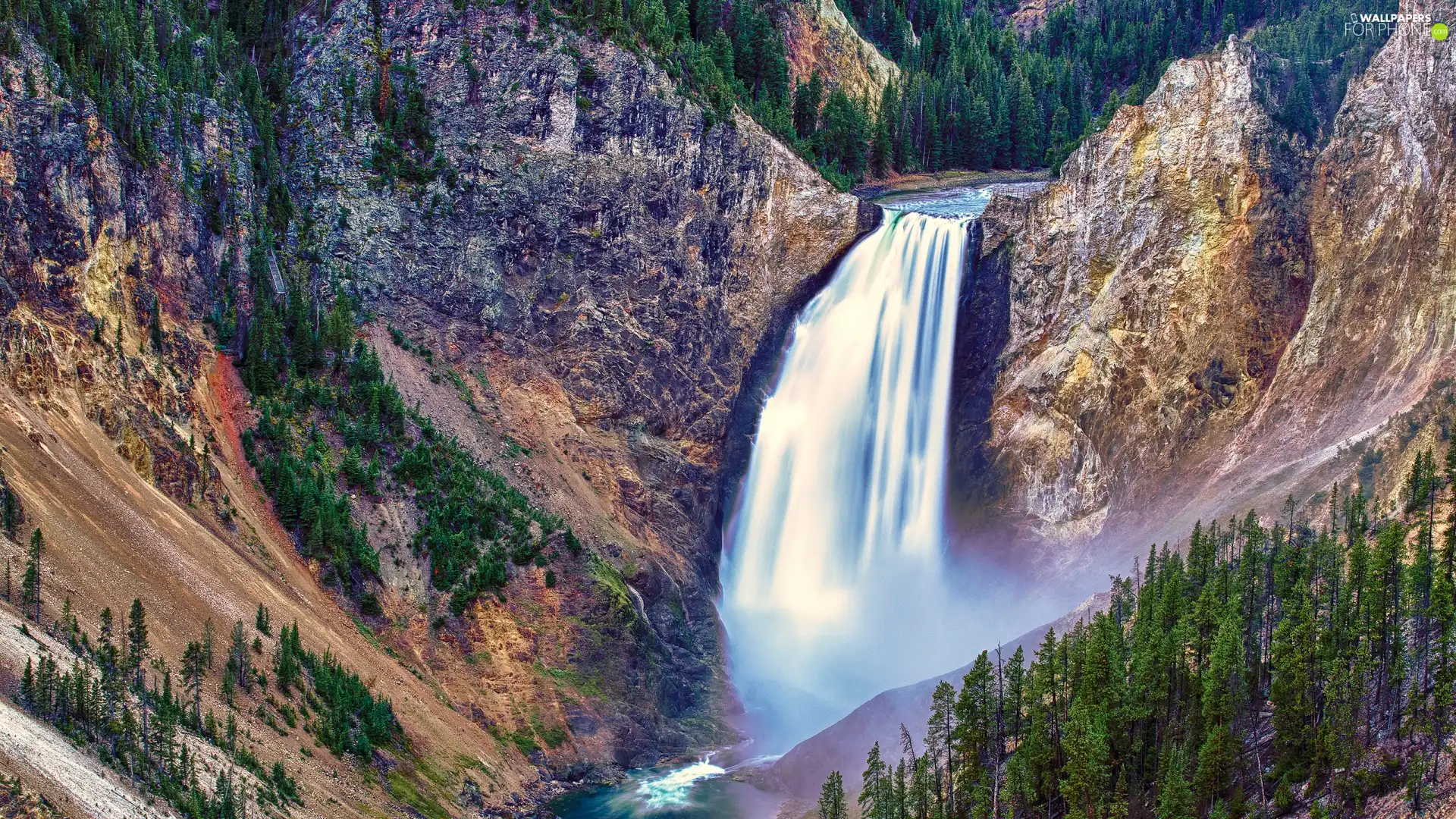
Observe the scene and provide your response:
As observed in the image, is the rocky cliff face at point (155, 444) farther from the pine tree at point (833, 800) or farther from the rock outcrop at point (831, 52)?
the rock outcrop at point (831, 52)

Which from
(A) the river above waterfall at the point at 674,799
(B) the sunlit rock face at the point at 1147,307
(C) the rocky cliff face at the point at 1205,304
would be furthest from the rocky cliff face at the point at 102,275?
(B) the sunlit rock face at the point at 1147,307

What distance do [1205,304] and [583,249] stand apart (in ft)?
127

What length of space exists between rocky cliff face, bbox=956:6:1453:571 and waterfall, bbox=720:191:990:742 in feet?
11.4

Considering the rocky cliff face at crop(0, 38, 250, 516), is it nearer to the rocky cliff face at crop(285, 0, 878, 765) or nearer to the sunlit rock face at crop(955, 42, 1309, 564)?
the rocky cliff face at crop(285, 0, 878, 765)

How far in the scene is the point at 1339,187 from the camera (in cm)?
8725

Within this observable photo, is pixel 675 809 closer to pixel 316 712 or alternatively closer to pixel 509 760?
pixel 509 760

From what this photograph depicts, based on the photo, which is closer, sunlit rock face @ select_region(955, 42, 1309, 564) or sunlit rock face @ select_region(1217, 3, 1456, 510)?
sunlit rock face @ select_region(1217, 3, 1456, 510)

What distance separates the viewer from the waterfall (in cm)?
9131

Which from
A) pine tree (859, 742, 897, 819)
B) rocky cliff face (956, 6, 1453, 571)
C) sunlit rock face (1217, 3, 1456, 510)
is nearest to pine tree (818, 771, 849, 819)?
pine tree (859, 742, 897, 819)

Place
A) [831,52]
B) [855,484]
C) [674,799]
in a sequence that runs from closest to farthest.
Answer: [674,799] → [855,484] → [831,52]

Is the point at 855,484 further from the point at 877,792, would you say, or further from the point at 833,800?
the point at 833,800

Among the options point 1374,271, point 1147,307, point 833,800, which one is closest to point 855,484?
point 1147,307

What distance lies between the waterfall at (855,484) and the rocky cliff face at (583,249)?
6.99ft

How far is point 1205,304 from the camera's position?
89188mm
